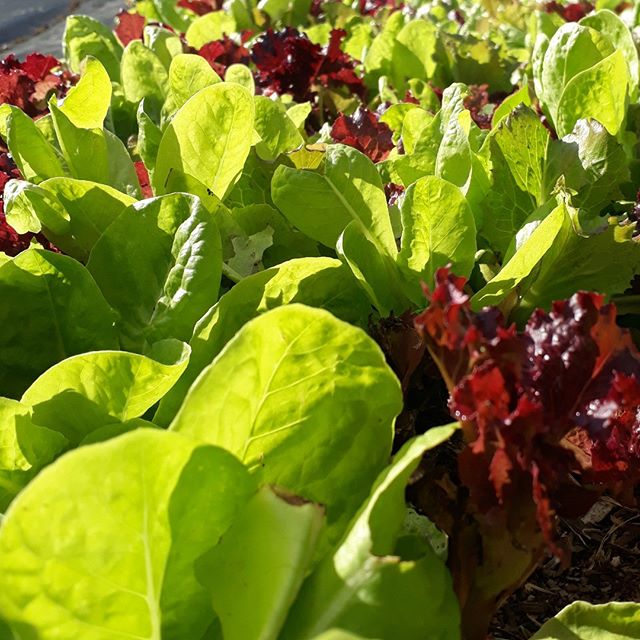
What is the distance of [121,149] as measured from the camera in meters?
1.48

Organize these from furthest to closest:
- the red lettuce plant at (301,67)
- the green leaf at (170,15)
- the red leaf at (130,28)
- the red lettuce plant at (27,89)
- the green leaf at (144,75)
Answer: the green leaf at (170,15), the red leaf at (130,28), the red lettuce plant at (301,67), the red lettuce plant at (27,89), the green leaf at (144,75)

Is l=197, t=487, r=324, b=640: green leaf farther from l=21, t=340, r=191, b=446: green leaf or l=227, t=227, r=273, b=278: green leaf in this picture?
l=227, t=227, r=273, b=278: green leaf

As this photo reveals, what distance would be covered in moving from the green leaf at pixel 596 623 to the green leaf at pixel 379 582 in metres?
0.19

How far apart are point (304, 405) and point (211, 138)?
1.81ft

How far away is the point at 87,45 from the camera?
2465 mm

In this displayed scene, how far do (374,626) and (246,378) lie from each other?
24cm

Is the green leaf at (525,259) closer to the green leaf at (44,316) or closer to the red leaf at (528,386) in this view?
the red leaf at (528,386)

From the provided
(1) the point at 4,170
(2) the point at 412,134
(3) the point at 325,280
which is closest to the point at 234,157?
(3) the point at 325,280

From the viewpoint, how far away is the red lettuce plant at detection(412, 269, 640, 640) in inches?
30.1

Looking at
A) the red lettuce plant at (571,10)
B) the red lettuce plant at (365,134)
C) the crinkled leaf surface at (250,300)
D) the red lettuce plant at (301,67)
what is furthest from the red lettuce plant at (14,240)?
the red lettuce plant at (571,10)

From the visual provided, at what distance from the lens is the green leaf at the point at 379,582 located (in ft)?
2.39

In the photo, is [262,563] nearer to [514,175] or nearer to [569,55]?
[514,175]

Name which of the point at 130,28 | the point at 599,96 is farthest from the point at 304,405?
the point at 130,28

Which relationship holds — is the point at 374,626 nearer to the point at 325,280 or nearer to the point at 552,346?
the point at 552,346
